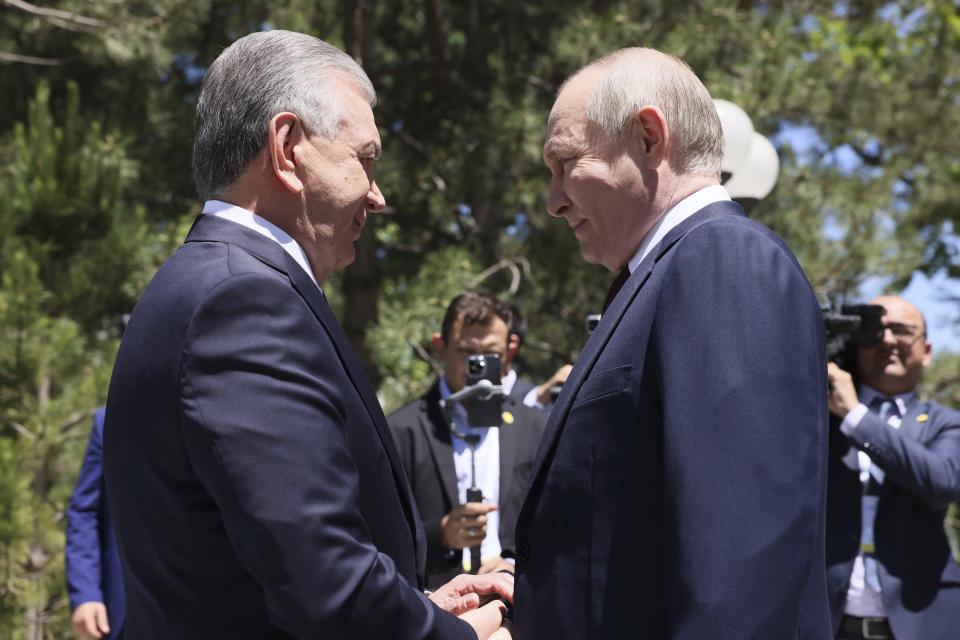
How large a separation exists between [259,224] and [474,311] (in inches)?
101

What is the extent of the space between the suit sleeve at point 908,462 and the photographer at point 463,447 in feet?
4.01

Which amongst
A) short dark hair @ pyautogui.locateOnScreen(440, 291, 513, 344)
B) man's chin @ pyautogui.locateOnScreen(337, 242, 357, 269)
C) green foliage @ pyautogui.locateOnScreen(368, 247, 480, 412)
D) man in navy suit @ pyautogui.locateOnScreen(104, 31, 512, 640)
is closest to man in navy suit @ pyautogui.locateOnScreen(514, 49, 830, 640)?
man in navy suit @ pyautogui.locateOnScreen(104, 31, 512, 640)

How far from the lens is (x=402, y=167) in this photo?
7.43 m

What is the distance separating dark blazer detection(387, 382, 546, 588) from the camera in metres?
4.13

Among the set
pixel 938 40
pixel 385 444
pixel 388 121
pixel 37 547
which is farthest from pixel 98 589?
pixel 938 40

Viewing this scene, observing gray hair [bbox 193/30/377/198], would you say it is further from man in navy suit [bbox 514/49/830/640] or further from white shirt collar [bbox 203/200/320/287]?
man in navy suit [bbox 514/49/830/640]

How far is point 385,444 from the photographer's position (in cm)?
184

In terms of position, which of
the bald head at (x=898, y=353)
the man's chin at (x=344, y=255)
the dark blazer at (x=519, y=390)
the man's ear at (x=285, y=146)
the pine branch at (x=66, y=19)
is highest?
the pine branch at (x=66, y=19)

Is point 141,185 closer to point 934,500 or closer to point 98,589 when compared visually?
point 98,589

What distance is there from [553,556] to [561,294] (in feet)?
18.2

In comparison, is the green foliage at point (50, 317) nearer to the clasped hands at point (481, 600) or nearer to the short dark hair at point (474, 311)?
the short dark hair at point (474, 311)

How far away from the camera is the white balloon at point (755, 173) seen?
4531 mm

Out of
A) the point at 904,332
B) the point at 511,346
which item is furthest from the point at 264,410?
the point at 904,332

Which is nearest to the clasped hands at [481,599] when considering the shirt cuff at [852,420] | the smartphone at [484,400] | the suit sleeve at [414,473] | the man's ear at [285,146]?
the man's ear at [285,146]
